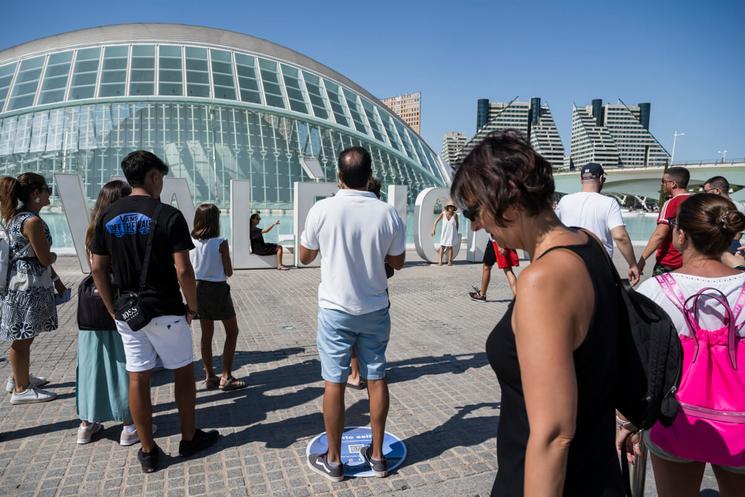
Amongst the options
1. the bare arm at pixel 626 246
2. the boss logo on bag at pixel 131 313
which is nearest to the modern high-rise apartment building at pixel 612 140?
the bare arm at pixel 626 246

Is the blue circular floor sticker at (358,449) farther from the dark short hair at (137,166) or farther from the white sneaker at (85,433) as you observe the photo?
the dark short hair at (137,166)

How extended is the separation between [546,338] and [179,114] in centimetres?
2489

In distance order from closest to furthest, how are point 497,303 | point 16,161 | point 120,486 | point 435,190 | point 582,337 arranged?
point 582,337 < point 120,486 < point 497,303 < point 435,190 < point 16,161

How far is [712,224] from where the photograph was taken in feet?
6.87

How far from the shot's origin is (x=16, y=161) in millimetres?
21703

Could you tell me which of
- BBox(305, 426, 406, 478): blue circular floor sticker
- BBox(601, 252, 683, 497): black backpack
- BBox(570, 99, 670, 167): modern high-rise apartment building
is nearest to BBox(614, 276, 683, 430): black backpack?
BBox(601, 252, 683, 497): black backpack

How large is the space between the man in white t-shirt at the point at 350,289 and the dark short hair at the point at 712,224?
1648 mm

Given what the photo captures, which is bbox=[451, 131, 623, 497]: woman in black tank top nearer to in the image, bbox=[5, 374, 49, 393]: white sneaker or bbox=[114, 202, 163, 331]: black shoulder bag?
bbox=[114, 202, 163, 331]: black shoulder bag

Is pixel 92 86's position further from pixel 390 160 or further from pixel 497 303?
pixel 497 303

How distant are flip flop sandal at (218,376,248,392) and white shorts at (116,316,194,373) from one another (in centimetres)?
149

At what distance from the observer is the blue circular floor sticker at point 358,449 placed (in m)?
3.16

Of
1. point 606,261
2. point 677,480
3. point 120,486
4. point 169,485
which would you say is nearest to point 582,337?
point 606,261

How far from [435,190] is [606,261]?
41.5 ft

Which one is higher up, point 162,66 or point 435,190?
point 162,66
